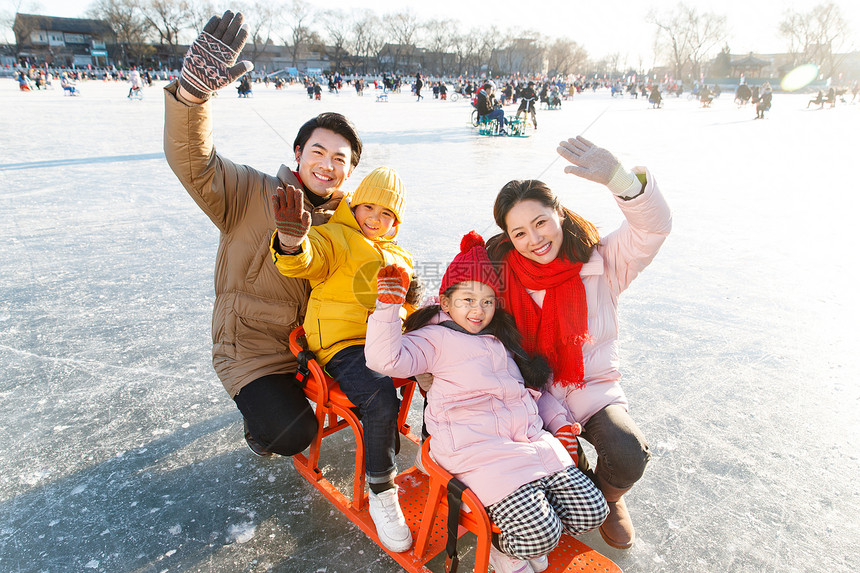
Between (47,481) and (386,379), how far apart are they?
138 cm

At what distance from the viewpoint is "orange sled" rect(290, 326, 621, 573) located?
5.10ft

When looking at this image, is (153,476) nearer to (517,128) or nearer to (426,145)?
(426,145)

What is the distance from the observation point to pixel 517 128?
1370 centimetres

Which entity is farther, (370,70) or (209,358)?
(370,70)

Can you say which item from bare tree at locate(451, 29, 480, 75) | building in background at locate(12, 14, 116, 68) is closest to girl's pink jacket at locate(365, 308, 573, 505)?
building in background at locate(12, 14, 116, 68)

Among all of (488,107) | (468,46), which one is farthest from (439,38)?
(488,107)

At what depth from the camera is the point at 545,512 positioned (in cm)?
148

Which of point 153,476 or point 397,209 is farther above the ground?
point 397,209

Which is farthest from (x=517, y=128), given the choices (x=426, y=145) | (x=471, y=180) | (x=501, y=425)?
(x=501, y=425)

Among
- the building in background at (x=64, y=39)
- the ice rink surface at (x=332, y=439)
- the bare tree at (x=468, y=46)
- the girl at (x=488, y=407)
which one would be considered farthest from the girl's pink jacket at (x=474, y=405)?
the bare tree at (x=468, y=46)

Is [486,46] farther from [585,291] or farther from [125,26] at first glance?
[585,291]

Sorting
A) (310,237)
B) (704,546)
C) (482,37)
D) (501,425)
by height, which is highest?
(482,37)

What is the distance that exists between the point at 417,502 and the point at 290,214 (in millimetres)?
1124

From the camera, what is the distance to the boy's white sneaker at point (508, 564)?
1.56 meters
